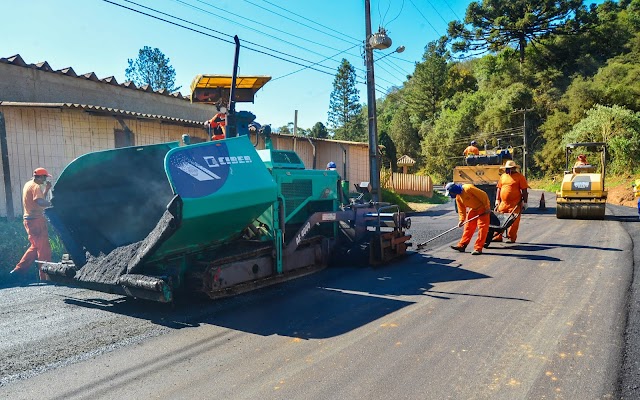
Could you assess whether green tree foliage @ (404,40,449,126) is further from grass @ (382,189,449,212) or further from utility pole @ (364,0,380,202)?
utility pole @ (364,0,380,202)

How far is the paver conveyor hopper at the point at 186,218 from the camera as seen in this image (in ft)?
15.6

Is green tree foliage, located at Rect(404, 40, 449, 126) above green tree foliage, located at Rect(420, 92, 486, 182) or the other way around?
above

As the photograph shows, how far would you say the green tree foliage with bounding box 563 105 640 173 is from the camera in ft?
91.2

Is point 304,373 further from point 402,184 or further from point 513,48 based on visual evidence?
point 513,48

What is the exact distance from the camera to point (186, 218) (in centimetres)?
455

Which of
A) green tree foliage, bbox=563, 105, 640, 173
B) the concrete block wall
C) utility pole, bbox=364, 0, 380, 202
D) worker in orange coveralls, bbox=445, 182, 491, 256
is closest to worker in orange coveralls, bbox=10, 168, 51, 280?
the concrete block wall

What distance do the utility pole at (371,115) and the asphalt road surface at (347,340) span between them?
27.9 feet

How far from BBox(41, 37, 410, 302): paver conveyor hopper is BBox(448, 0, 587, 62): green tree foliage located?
42.3 metres

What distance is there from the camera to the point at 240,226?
5.54 meters

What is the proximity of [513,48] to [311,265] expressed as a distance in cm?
4747

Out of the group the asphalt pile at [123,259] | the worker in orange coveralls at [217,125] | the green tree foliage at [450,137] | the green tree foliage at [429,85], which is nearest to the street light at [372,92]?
the worker in orange coveralls at [217,125]

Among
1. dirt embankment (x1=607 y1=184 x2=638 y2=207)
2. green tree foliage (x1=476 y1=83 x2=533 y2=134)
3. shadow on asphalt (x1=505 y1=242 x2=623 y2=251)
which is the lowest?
shadow on asphalt (x1=505 y1=242 x2=623 y2=251)

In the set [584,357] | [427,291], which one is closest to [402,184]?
[427,291]

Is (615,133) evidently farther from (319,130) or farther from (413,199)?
(319,130)
